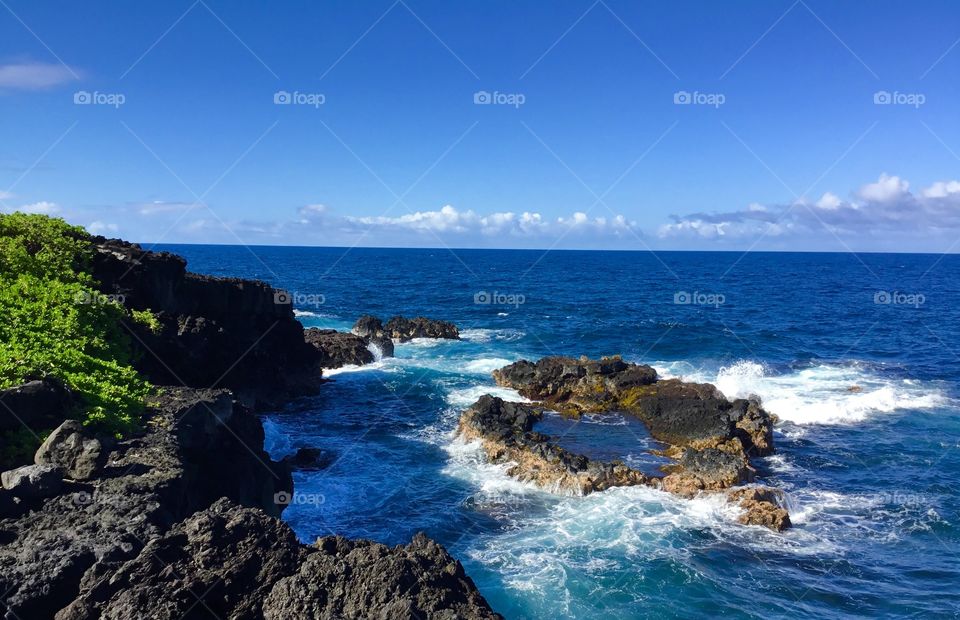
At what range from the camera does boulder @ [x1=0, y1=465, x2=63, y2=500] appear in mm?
11742

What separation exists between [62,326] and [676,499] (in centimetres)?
2293

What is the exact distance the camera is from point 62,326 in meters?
17.1

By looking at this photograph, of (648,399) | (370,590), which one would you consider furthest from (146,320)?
(648,399)

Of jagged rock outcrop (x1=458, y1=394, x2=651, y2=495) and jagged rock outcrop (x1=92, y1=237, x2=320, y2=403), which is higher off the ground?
jagged rock outcrop (x1=92, y1=237, x2=320, y2=403)

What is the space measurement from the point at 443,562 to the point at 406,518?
1176cm

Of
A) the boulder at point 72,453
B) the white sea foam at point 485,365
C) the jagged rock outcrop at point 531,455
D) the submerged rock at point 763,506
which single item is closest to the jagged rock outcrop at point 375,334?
the white sea foam at point 485,365

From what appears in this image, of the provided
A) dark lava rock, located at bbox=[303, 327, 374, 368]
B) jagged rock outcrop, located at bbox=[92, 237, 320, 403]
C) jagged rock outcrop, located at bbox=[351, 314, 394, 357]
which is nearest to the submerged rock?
jagged rock outcrop, located at bbox=[92, 237, 320, 403]

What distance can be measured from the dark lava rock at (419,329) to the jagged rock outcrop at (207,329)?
15.7 metres

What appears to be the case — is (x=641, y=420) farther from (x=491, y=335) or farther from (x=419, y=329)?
(x=419, y=329)

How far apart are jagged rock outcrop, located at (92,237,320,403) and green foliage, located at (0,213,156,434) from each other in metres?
1.85

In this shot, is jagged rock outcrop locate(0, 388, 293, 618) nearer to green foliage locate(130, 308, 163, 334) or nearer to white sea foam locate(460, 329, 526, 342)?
green foliage locate(130, 308, 163, 334)

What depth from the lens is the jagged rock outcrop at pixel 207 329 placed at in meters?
24.4

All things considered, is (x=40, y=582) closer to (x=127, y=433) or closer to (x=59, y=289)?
(x=127, y=433)

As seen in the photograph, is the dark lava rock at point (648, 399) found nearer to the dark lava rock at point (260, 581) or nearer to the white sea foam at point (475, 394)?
the white sea foam at point (475, 394)
